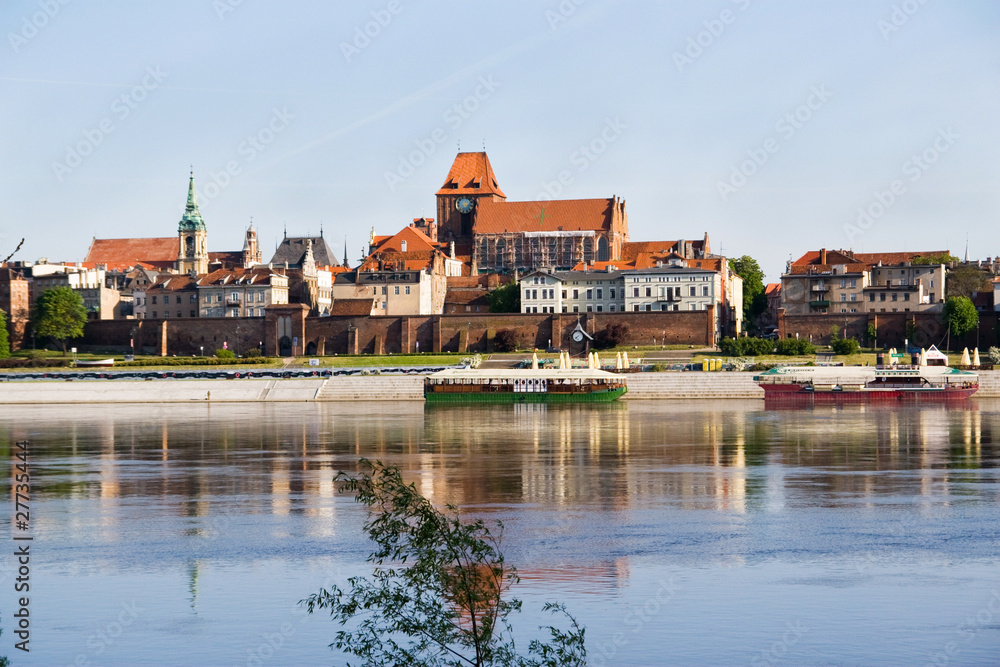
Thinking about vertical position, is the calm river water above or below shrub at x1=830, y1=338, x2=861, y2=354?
below

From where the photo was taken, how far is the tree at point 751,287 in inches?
5179

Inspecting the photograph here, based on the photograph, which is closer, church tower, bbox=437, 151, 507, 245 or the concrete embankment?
the concrete embankment

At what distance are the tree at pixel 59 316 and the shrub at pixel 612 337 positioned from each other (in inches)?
1740

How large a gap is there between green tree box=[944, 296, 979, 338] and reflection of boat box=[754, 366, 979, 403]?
56.2 feet

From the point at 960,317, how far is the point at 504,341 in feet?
115

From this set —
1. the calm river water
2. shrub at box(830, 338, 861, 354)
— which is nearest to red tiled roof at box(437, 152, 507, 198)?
shrub at box(830, 338, 861, 354)

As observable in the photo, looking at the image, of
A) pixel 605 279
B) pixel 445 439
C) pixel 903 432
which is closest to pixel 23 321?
pixel 605 279

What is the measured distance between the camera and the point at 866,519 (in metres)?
28.9

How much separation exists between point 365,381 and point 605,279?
36.9m

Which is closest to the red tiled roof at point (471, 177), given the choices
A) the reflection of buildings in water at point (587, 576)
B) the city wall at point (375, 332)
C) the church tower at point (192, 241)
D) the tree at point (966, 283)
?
the church tower at point (192, 241)

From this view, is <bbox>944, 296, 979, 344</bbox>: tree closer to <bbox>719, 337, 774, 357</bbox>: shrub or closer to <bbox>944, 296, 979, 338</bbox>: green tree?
<bbox>944, 296, 979, 338</bbox>: green tree

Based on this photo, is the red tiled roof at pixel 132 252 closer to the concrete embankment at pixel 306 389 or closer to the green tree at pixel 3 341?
the green tree at pixel 3 341

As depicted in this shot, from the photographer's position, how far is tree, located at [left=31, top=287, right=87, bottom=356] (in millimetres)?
106938

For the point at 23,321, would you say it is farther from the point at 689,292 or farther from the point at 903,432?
the point at 903,432
